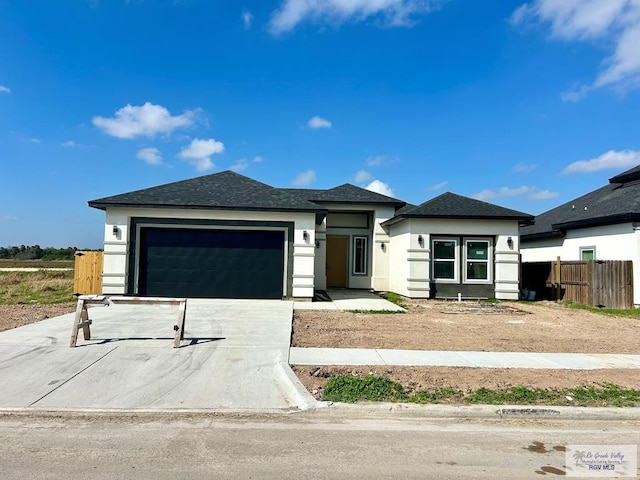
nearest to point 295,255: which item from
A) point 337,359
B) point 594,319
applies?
point 337,359

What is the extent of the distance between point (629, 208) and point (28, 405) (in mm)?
18063

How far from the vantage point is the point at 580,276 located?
1588 cm

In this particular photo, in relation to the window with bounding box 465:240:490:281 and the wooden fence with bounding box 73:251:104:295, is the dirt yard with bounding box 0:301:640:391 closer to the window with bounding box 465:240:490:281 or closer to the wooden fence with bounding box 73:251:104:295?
the window with bounding box 465:240:490:281

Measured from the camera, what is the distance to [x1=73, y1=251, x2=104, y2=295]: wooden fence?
1573cm

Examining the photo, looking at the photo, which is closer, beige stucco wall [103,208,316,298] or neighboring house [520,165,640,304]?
beige stucco wall [103,208,316,298]

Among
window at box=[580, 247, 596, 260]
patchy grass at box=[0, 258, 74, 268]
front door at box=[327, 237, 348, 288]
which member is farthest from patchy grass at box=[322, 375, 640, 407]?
patchy grass at box=[0, 258, 74, 268]

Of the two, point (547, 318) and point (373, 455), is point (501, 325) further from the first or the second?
point (373, 455)

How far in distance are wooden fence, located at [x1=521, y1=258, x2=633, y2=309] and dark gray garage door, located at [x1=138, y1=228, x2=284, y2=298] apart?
1136cm

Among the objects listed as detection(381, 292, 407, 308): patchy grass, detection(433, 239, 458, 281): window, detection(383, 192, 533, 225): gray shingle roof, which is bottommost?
detection(381, 292, 407, 308): patchy grass

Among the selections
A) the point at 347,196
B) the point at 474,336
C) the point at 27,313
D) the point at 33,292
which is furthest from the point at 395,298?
the point at 33,292

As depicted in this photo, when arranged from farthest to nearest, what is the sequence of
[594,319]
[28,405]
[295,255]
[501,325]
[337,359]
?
1. [295,255]
2. [594,319]
3. [501,325]
4. [337,359]
5. [28,405]

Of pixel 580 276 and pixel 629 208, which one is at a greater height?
pixel 629 208

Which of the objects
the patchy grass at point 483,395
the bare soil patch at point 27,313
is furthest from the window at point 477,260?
the bare soil patch at point 27,313

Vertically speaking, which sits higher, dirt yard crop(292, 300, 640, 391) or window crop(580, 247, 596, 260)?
window crop(580, 247, 596, 260)
